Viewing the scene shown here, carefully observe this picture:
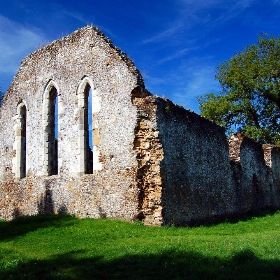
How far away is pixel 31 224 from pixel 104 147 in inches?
140

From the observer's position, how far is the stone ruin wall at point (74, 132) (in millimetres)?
13562

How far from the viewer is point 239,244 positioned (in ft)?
30.3

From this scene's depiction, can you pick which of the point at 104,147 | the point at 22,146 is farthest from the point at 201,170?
the point at 22,146

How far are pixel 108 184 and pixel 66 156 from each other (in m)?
2.54

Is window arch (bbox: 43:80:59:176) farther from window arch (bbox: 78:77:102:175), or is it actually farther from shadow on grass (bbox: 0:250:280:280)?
shadow on grass (bbox: 0:250:280:280)

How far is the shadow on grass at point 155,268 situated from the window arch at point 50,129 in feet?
27.3

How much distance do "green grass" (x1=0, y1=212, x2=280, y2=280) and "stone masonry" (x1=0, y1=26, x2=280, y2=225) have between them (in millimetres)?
1666

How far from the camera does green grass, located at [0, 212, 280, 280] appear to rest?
7.16 metres

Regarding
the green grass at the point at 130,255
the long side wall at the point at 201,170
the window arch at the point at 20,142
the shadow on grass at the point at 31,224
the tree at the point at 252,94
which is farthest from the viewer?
the tree at the point at 252,94

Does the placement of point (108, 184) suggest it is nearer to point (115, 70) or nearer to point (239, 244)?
point (115, 70)

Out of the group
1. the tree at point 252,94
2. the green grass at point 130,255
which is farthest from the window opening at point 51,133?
the tree at point 252,94

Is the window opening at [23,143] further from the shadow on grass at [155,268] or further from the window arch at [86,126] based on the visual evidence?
the shadow on grass at [155,268]

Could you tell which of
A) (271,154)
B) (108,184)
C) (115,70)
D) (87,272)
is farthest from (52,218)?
(271,154)

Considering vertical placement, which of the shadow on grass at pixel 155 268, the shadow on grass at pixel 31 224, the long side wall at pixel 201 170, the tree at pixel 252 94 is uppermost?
the tree at pixel 252 94
